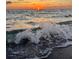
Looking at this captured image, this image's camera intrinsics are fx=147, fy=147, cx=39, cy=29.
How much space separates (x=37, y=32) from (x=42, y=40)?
122 mm

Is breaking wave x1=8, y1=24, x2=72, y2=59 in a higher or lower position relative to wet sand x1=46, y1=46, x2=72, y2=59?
higher

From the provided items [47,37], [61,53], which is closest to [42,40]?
[47,37]

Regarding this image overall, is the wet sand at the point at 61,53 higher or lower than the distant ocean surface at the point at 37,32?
lower

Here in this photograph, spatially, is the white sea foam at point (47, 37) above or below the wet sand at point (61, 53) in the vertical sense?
above

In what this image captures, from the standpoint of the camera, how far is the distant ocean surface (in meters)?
1.88

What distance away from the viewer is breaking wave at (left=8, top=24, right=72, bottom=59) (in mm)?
1885

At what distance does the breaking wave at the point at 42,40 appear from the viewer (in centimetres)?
188

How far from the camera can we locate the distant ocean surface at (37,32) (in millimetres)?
1884

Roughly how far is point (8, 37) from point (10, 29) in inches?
4.2

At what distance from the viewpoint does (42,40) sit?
189 cm

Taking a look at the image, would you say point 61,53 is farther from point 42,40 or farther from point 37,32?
point 37,32
